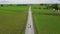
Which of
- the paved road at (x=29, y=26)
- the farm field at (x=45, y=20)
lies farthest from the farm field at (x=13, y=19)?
the farm field at (x=45, y=20)

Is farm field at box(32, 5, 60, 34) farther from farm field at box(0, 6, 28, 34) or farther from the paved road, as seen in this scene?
farm field at box(0, 6, 28, 34)

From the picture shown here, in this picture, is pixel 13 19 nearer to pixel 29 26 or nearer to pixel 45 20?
pixel 29 26

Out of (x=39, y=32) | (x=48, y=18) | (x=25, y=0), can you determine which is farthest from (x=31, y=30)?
(x=25, y=0)

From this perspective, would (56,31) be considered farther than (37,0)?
No

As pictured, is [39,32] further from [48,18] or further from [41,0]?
[41,0]

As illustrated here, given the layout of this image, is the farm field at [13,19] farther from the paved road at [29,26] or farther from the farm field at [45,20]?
the farm field at [45,20]

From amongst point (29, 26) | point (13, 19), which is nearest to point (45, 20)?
point (29, 26)
